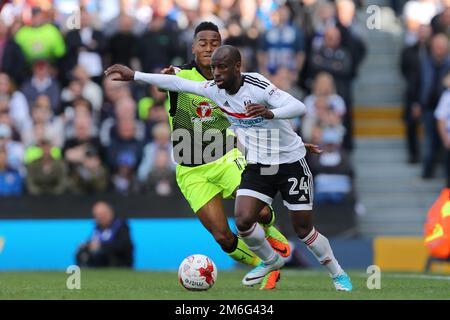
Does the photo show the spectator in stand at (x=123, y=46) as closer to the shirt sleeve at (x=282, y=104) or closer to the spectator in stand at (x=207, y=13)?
the spectator in stand at (x=207, y=13)

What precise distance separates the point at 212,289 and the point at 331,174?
7.02 meters

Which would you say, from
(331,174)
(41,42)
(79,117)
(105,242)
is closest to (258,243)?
(105,242)

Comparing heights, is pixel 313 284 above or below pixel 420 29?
below

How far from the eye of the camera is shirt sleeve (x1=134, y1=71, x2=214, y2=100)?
479 inches

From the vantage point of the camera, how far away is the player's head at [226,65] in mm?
11586

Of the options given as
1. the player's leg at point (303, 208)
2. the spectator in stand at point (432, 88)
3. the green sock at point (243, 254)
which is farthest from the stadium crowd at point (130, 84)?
the player's leg at point (303, 208)

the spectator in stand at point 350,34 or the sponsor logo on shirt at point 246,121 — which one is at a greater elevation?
the spectator in stand at point 350,34

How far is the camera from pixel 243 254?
13.0 m

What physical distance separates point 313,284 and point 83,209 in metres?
6.30

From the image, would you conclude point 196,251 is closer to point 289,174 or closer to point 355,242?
point 355,242

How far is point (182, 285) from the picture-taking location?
1245 cm

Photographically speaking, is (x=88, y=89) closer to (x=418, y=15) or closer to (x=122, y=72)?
(x=418, y=15)
